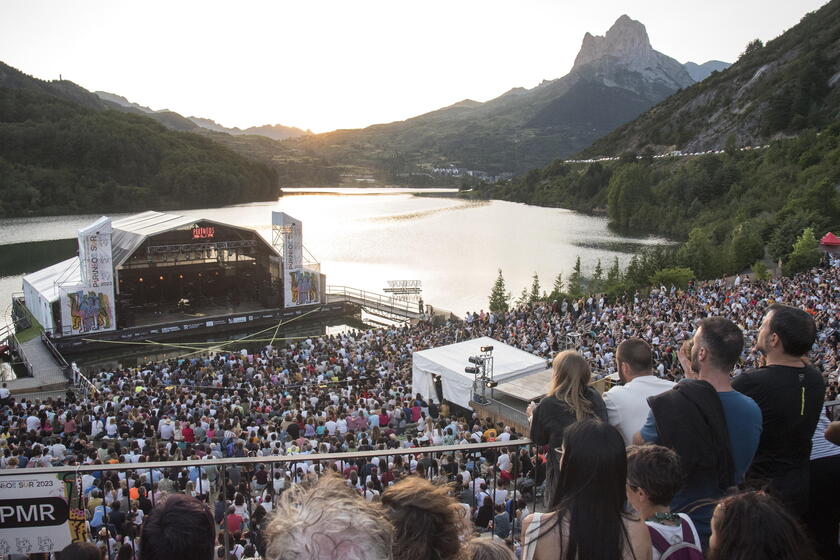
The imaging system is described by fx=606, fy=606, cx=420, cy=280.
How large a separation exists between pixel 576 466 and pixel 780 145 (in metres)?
64.4

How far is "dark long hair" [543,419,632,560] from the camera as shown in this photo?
2.16m

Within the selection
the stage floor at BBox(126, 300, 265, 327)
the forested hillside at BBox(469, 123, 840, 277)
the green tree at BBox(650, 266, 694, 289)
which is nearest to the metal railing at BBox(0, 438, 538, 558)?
the stage floor at BBox(126, 300, 265, 327)

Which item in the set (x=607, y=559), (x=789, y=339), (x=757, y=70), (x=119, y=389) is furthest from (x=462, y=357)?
(x=757, y=70)

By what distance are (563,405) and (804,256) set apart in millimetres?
31511

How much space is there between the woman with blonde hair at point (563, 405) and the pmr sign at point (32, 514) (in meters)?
2.62

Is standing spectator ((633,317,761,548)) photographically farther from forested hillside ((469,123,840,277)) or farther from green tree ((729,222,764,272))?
green tree ((729,222,764,272))

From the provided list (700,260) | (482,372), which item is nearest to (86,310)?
(482,372)

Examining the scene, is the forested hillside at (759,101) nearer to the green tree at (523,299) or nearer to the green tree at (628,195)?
the green tree at (628,195)

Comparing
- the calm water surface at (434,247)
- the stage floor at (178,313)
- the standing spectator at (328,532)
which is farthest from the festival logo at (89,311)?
the standing spectator at (328,532)

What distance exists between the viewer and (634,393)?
3.47m

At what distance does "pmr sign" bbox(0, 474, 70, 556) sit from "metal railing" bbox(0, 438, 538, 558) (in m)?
0.07

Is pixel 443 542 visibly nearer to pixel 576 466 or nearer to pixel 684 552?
pixel 576 466

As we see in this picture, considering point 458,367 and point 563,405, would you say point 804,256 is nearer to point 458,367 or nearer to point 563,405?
point 458,367

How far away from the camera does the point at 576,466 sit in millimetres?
2209
